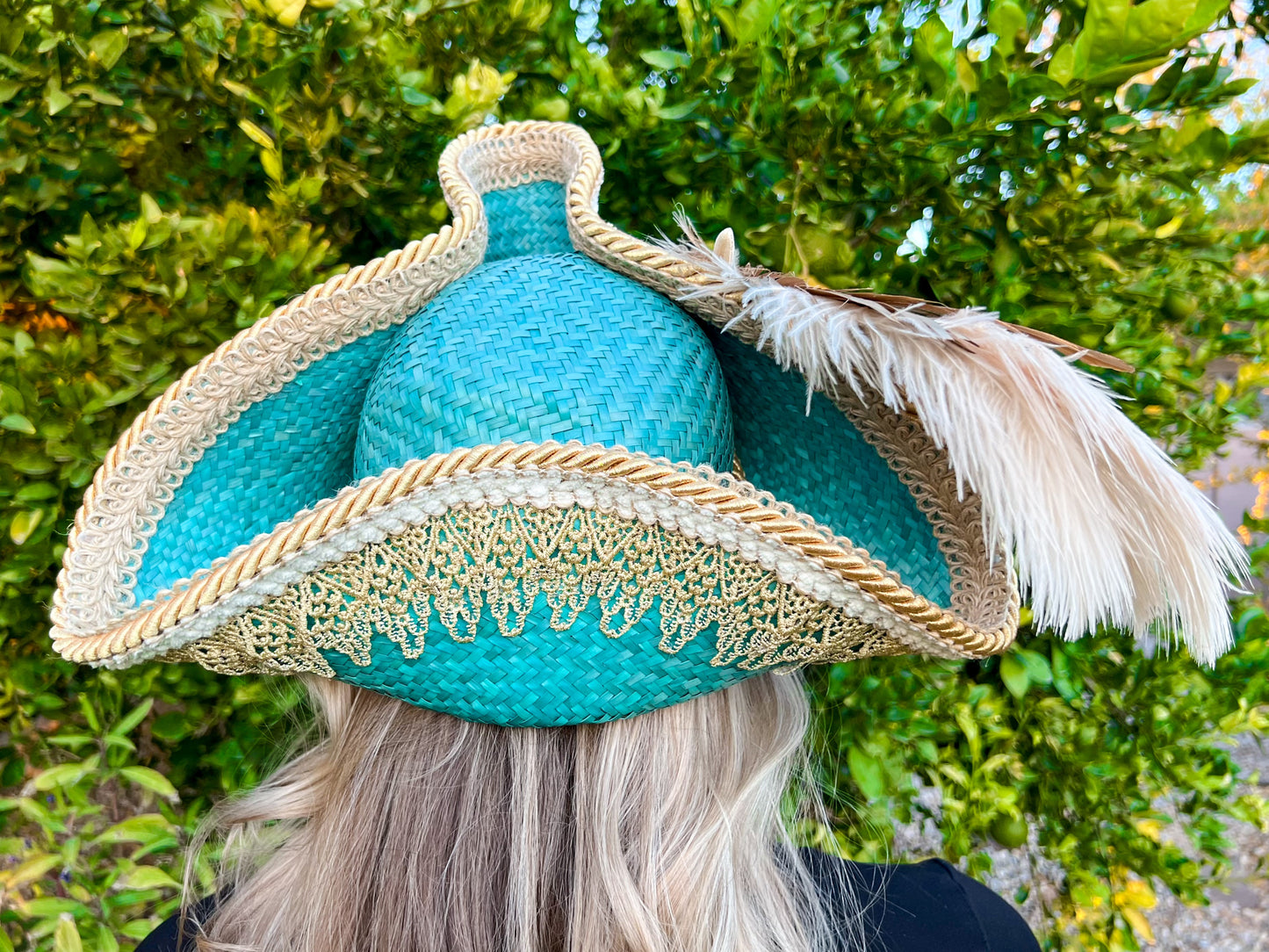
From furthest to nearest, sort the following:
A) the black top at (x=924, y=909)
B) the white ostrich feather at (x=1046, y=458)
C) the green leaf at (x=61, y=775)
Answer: the green leaf at (x=61, y=775)
the black top at (x=924, y=909)
the white ostrich feather at (x=1046, y=458)

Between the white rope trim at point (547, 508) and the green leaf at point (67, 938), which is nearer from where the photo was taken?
the white rope trim at point (547, 508)

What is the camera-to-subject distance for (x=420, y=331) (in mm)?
927

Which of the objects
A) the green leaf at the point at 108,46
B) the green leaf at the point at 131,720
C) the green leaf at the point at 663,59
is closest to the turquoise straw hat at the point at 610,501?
the green leaf at the point at 663,59

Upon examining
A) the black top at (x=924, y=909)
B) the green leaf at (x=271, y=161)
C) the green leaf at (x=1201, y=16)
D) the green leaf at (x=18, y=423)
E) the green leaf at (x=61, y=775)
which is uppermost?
the green leaf at (x=1201, y=16)

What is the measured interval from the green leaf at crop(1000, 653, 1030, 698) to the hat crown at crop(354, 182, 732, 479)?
2.47ft

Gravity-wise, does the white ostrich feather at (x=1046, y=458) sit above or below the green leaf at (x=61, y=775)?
above

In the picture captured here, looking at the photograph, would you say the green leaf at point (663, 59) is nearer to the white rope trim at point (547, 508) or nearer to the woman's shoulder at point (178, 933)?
the white rope trim at point (547, 508)

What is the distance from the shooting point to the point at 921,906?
1.09 meters

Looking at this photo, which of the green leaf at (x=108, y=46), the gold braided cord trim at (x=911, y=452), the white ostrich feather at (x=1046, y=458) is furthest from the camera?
the green leaf at (x=108, y=46)

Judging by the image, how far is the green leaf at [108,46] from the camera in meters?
1.17

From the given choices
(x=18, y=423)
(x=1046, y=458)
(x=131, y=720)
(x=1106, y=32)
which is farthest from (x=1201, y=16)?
(x=131, y=720)

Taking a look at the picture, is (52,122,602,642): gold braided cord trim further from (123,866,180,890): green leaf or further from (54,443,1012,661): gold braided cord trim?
(123,866,180,890): green leaf

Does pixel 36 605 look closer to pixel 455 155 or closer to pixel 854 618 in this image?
pixel 455 155

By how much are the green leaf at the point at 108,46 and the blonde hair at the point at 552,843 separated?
1009 millimetres
